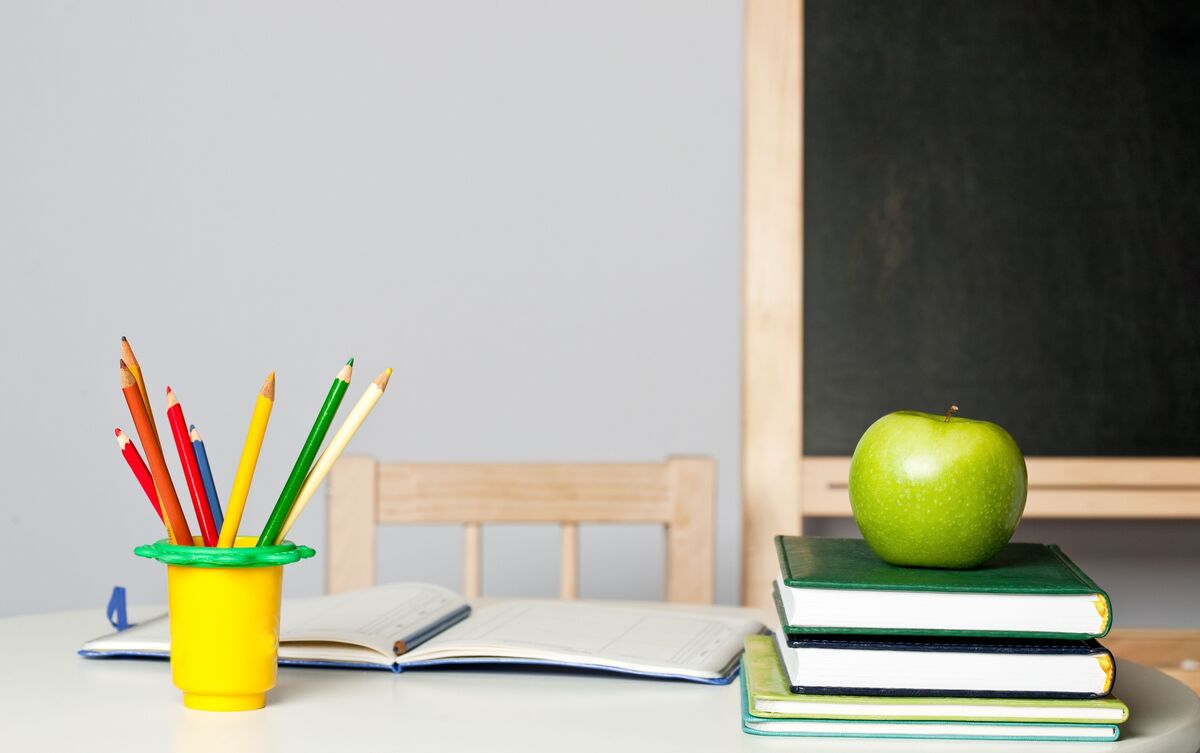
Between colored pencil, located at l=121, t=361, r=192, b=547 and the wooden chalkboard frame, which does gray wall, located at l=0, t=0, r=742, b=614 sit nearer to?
the wooden chalkboard frame

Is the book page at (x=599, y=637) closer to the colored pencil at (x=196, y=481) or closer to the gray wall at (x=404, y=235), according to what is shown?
the colored pencil at (x=196, y=481)

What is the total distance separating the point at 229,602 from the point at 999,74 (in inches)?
60.8

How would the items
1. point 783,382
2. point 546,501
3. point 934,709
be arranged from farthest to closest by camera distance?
point 783,382
point 546,501
point 934,709

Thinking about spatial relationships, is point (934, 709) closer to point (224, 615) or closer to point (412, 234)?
point (224, 615)

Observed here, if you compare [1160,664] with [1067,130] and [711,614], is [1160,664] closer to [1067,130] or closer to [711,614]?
[1067,130]

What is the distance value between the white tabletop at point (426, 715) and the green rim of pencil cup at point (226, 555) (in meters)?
0.09

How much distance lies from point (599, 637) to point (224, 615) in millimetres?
283

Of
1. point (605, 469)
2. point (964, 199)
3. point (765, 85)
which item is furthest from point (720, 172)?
point (605, 469)

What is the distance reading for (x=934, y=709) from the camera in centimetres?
64

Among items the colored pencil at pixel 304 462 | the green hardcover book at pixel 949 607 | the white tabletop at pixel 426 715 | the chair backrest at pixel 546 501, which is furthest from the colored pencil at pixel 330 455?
the chair backrest at pixel 546 501

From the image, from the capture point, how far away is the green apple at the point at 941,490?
2.24 ft

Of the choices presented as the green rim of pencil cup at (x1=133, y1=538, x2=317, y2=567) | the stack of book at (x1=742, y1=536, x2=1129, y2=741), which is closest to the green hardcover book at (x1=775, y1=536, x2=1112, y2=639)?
the stack of book at (x1=742, y1=536, x2=1129, y2=741)

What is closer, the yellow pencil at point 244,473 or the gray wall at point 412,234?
the yellow pencil at point 244,473

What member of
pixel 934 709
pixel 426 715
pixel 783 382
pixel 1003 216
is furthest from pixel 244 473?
pixel 1003 216
